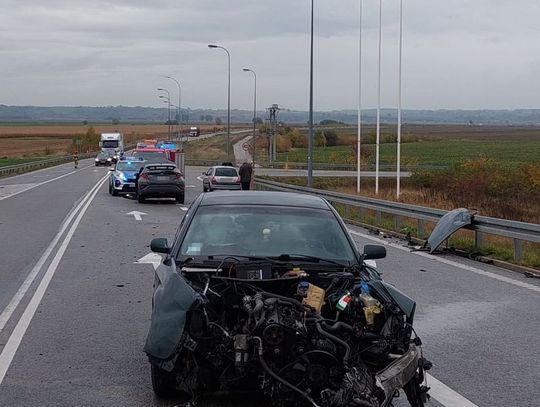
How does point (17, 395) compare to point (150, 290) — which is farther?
point (150, 290)

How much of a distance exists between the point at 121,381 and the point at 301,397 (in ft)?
6.44

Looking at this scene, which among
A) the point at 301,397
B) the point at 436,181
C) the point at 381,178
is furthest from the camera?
the point at 381,178

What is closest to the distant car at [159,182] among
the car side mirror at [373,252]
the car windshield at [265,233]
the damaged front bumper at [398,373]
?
the car windshield at [265,233]

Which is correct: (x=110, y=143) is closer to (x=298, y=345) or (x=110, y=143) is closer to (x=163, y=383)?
(x=163, y=383)

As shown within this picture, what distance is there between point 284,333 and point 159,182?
2488 cm

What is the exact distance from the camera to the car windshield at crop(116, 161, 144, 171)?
3409 centimetres

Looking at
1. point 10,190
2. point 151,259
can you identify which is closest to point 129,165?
point 10,190

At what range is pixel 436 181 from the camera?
150 ft

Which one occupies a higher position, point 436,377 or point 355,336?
point 355,336

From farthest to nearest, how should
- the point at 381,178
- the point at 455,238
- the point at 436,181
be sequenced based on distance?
1. the point at 381,178
2. the point at 436,181
3. the point at 455,238

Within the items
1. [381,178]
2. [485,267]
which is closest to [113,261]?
[485,267]

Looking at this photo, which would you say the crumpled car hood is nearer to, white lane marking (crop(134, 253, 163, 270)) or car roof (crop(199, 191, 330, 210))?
car roof (crop(199, 191, 330, 210))

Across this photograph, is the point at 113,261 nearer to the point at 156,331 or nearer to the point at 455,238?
the point at 455,238

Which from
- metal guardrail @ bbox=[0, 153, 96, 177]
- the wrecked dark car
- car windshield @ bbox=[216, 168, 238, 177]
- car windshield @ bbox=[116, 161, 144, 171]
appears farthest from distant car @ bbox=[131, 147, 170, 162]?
the wrecked dark car
